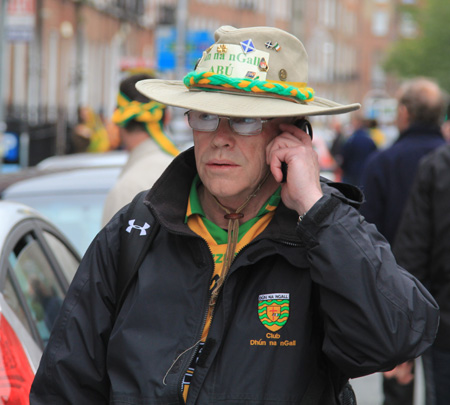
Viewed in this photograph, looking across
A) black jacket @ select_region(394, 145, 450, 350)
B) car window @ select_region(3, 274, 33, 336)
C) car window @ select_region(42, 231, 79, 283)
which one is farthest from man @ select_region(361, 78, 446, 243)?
car window @ select_region(3, 274, 33, 336)

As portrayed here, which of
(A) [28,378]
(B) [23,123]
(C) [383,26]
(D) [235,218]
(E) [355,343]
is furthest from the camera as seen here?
(C) [383,26]

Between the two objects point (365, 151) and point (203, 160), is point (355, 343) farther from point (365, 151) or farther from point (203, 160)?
point (365, 151)

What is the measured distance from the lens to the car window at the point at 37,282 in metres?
3.68

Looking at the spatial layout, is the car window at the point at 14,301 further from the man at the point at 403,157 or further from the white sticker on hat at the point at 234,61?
the man at the point at 403,157

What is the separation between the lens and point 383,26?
9538 centimetres

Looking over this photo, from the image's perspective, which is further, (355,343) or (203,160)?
(203,160)

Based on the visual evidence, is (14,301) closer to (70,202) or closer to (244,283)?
(244,283)

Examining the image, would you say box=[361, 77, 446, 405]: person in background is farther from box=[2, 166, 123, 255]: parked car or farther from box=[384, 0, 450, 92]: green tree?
box=[384, 0, 450, 92]: green tree

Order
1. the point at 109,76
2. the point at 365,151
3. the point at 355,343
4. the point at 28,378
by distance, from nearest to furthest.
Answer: the point at 355,343
the point at 28,378
the point at 365,151
the point at 109,76

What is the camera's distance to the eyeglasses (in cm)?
271

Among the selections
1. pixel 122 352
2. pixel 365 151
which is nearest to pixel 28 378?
pixel 122 352

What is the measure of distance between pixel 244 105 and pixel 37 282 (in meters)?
1.59

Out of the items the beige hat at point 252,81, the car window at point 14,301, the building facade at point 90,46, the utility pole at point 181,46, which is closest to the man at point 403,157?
the car window at point 14,301

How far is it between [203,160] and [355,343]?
68 cm
